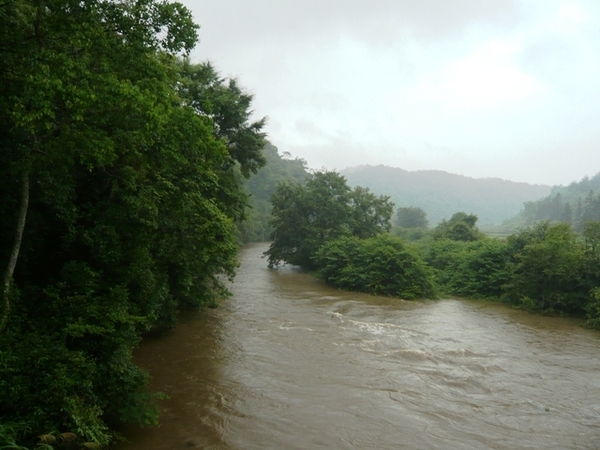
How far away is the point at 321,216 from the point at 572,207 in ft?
208

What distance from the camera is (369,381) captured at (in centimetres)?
990

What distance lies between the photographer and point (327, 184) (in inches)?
1231

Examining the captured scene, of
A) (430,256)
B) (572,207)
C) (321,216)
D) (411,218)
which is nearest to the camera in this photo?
(430,256)

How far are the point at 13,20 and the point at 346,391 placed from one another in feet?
28.7

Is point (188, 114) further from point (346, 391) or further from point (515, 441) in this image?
point (515, 441)

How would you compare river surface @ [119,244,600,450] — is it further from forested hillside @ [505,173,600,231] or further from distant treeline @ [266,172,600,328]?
forested hillside @ [505,173,600,231]

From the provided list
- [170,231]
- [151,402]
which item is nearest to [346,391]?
[151,402]

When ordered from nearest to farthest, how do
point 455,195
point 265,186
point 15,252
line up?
point 15,252 → point 265,186 → point 455,195

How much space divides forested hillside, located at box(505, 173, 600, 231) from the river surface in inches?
1373

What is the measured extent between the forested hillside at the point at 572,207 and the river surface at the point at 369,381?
34872mm

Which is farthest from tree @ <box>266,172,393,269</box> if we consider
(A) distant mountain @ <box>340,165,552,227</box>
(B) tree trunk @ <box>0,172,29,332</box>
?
(A) distant mountain @ <box>340,165,552,227</box>

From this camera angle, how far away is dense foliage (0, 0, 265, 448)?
5.44 m

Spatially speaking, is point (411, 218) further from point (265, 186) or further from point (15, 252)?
point (15, 252)

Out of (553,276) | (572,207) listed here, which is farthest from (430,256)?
(572,207)
